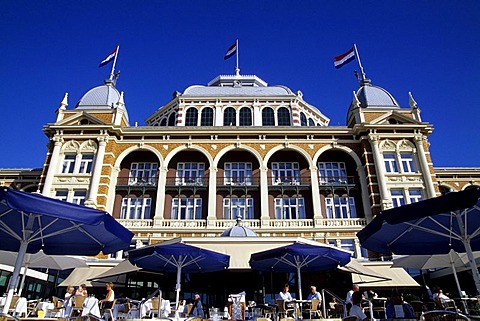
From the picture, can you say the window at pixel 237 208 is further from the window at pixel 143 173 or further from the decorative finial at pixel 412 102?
the decorative finial at pixel 412 102

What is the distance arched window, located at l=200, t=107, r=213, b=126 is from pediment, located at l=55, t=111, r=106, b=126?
9150 mm

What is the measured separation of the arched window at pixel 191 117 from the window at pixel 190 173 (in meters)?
6.06

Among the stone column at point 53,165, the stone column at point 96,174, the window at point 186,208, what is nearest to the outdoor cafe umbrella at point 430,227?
the window at point 186,208

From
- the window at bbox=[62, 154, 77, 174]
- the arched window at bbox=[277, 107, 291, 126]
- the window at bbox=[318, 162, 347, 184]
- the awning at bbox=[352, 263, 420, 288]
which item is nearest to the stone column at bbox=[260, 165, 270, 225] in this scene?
the window at bbox=[318, 162, 347, 184]

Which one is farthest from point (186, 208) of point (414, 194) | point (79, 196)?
point (414, 194)

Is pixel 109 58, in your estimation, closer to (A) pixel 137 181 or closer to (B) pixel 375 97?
(A) pixel 137 181

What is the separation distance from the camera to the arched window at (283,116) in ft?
102

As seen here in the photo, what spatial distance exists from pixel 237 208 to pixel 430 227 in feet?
54.1

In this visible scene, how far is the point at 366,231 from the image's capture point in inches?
352

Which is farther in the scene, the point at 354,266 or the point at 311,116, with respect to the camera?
the point at 311,116

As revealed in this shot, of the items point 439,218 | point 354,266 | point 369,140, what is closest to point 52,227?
point 439,218

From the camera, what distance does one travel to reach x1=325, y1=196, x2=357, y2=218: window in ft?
79.5

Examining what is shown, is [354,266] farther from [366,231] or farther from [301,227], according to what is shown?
[301,227]

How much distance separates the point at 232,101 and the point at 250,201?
37.4 feet
